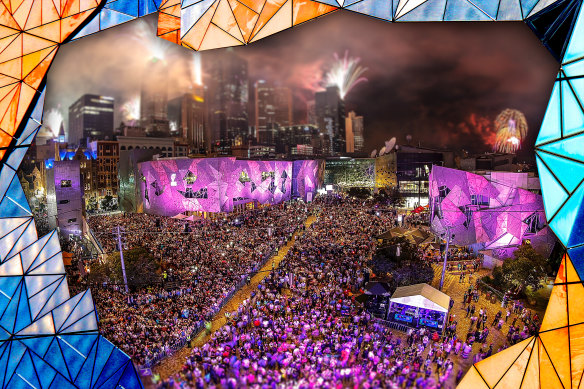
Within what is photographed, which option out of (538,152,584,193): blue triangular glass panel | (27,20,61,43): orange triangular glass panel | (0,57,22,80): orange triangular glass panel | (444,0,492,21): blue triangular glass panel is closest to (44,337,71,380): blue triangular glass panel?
(0,57,22,80): orange triangular glass panel

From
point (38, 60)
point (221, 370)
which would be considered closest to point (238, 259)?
point (221, 370)

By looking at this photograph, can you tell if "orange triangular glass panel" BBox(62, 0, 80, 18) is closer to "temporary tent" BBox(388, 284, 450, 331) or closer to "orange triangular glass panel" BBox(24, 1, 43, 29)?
"orange triangular glass panel" BBox(24, 1, 43, 29)

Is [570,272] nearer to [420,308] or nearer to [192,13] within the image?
[192,13]

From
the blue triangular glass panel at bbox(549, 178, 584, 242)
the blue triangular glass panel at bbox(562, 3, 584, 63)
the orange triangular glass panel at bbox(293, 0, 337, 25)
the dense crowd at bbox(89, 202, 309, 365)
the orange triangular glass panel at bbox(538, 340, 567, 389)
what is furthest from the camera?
the dense crowd at bbox(89, 202, 309, 365)

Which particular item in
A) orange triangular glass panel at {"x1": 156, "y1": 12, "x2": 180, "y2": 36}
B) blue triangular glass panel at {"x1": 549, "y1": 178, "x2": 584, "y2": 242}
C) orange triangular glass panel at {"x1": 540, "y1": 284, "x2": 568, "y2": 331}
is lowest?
orange triangular glass panel at {"x1": 540, "y1": 284, "x2": 568, "y2": 331}

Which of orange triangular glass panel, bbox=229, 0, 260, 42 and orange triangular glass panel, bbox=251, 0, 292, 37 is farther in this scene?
orange triangular glass panel, bbox=229, 0, 260, 42

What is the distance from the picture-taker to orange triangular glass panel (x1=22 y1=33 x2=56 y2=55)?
27.0 feet

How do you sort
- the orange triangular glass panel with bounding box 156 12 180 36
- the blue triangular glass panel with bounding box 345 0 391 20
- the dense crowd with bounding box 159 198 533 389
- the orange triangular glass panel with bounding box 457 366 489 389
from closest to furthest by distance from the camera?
the blue triangular glass panel with bounding box 345 0 391 20, the orange triangular glass panel with bounding box 457 366 489 389, the orange triangular glass panel with bounding box 156 12 180 36, the dense crowd with bounding box 159 198 533 389

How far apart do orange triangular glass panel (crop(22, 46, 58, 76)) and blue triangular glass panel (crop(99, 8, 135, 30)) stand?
1.38 m

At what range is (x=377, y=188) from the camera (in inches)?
3029

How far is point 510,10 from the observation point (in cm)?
731

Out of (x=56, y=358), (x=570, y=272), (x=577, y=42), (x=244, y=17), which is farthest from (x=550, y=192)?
(x=56, y=358)

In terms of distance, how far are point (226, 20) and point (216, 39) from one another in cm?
61

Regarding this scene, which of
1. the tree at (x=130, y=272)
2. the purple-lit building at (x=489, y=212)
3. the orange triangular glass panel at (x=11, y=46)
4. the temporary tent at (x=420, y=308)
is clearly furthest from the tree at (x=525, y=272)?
the orange triangular glass panel at (x=11, y=46)
